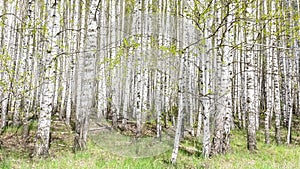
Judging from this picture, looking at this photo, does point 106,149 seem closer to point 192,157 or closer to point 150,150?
point 150,150

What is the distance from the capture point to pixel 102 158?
7.96 metres

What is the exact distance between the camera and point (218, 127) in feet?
30.3

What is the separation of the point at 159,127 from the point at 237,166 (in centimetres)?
573

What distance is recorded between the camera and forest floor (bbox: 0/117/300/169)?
7023mm

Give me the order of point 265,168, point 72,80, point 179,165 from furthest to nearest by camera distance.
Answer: point 72,80
point 179,165
point 265,168

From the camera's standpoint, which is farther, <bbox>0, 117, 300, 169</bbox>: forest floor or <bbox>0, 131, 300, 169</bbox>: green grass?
<bbox>0, 117, 300, 169</bbox>: forest floor

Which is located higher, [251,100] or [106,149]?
[251,100]

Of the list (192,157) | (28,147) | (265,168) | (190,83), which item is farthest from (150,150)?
(190,83)

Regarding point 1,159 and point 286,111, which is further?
Result: point 286,111

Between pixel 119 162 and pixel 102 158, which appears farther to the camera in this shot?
pixel 102 158

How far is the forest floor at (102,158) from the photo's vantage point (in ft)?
23.0

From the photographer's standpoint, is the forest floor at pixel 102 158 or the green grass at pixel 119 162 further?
the forest floor at pixel 102 158

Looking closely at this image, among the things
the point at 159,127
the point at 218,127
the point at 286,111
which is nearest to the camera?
the point at 218,127

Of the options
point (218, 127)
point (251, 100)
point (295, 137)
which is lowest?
point (295, 137)
